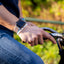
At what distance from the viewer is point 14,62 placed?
1560 millimetres

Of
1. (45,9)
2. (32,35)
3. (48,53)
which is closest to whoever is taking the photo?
(32,35)

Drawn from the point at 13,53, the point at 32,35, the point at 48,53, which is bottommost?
the point at 48,53

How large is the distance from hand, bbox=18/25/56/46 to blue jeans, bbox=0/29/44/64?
14cm

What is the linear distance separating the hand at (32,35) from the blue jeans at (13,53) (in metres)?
0.14

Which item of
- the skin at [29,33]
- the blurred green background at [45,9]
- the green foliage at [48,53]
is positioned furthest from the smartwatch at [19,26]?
the blurred green background at [45,9]

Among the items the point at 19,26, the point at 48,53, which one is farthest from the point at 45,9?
the point at 19,26

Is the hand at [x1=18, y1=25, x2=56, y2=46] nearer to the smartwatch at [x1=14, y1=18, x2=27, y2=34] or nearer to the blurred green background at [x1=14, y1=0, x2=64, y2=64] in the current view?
the smartwatch at [x1=14, y1=18, x2=27, y2=34]

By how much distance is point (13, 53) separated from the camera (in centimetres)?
155

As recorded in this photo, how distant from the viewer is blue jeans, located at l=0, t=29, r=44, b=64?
1.53m

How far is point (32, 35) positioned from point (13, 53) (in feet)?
0.74

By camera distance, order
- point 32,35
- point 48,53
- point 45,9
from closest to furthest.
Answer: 1. point 32,35
2. point 48,53
3. point 45,9

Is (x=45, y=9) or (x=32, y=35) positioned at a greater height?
(x=32, y=35)

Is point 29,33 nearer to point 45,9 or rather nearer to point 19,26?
point 19,26

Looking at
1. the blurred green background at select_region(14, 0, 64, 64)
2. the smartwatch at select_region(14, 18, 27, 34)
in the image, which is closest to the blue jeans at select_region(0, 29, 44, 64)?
the smartwatch at select_region(14, 18, 27, 34)
